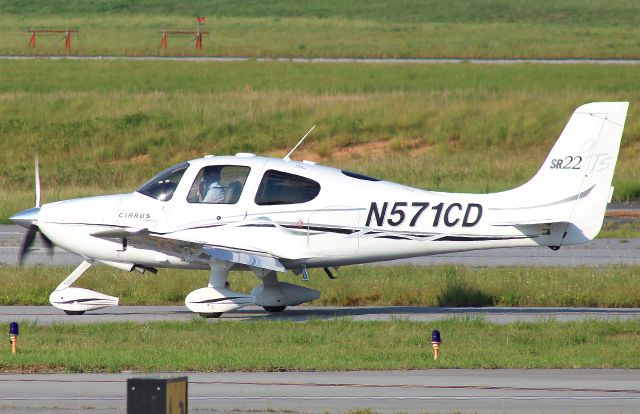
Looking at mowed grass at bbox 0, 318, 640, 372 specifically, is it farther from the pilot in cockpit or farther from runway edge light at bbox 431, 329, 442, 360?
the pilot in cockpit

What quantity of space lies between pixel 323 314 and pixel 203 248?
82.9 inches

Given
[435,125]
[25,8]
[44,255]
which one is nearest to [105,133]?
[435,125]

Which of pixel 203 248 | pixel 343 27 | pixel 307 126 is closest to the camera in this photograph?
pixel 203 248

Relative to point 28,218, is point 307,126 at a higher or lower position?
higher

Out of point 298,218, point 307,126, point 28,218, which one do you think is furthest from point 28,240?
point 307,126

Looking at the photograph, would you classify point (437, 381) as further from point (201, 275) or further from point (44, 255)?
point (44, 255)

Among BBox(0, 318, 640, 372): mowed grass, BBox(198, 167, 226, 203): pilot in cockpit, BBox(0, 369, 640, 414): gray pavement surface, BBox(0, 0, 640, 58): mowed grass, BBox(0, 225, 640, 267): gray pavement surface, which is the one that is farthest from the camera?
BBox(0, 0, 640, 58): mowed grass

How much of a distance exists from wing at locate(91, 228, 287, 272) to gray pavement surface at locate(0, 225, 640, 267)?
5476 millimetres

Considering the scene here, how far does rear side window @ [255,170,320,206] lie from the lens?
619 inches

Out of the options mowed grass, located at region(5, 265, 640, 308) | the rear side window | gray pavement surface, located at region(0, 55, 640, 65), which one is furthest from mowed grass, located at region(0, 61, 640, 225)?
the rear side window

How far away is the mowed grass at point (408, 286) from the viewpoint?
17375mm

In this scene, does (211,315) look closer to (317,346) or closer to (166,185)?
(166,185)

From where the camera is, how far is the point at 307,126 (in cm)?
4006

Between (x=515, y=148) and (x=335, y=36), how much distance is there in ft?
120
